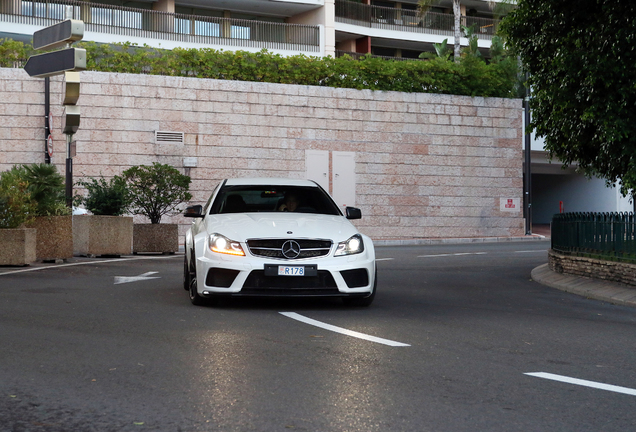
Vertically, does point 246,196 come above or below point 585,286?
above

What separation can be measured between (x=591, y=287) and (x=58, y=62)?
38.5ft

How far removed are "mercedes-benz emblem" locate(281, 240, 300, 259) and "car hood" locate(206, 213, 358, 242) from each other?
74 mm

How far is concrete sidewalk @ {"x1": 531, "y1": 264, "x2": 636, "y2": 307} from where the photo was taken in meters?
12.3

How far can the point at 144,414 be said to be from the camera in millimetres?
5176

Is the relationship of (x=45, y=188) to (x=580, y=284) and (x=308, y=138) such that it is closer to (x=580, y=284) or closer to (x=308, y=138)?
(x=580, y=284)

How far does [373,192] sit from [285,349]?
24.2 m

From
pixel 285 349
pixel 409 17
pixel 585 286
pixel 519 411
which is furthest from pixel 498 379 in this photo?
pixel 409 17

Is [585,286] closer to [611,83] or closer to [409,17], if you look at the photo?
[611,83]

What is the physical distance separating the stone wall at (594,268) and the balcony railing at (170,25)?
2625 cm

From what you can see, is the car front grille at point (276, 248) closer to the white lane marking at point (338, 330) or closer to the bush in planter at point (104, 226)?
the white lane marking at point (338, 330)

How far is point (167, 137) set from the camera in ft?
95.3

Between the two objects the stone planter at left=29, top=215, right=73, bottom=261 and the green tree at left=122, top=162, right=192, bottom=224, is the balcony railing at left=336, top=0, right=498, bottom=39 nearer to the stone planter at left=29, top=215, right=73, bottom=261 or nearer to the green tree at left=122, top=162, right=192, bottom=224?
the green tree at left=122, top=162, right=192, bottom=224

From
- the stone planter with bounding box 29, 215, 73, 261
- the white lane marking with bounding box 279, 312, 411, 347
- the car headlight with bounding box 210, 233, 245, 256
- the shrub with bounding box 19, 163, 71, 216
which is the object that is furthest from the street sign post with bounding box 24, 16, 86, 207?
the white lane marking with bounding box 279, 312, 411, 347

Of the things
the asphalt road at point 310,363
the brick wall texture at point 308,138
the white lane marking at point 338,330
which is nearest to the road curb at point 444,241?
→ the brick wall texture at point 308,138
